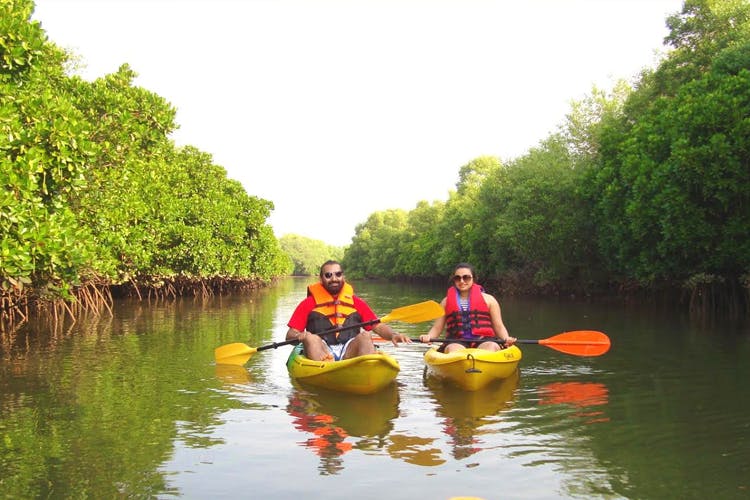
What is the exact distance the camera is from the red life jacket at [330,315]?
904cm

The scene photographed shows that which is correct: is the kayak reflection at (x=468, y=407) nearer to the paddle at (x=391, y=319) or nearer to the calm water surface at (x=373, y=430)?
the calm water surface at (x=373, y=430)

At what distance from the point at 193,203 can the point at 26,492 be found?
28.1m

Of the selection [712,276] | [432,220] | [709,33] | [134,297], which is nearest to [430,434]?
[712,276]

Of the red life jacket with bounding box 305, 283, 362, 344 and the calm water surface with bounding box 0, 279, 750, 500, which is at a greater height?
the red life jacket with bounding box 305, 283, 362, 344

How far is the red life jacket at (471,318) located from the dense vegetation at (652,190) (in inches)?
437

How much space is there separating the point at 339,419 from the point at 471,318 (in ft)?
9.67

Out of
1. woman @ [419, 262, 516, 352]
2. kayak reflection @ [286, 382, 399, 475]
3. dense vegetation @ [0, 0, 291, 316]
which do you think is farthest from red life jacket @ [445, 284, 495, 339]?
dense vegetation @ [0, 0, 291, 316]

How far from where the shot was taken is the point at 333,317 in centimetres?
905

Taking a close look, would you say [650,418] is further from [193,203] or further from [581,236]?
[193,203]

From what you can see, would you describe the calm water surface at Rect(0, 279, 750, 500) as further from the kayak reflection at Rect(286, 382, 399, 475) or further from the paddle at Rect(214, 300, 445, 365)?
the paddle at Rect(214, 300, 445, 365)

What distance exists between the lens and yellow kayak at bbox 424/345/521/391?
8.10m

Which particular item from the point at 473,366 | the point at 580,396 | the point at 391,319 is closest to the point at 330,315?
the point at 391,319

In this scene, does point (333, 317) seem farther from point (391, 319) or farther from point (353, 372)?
point (353, 372)

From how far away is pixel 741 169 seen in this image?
17172mm
